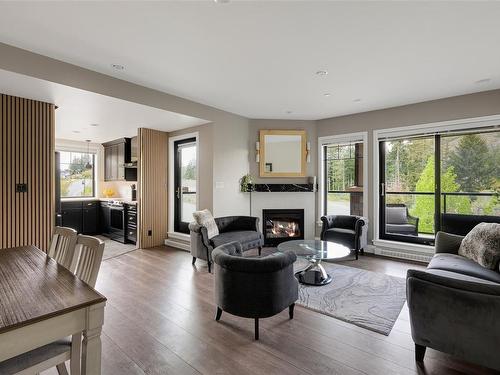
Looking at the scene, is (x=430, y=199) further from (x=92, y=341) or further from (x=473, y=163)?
(x=92, y=341)

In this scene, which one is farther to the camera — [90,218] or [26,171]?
[90,218]

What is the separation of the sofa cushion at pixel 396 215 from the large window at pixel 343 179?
46cm

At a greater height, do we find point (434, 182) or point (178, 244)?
point (434, 182)

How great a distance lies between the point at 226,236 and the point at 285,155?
7.31 ft

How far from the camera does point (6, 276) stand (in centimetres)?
148

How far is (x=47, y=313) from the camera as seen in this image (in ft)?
3.58

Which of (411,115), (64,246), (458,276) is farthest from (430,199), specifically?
(64,246)

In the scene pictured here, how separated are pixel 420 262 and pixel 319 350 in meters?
3.16

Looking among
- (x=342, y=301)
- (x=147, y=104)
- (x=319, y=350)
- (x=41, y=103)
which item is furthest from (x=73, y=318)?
(x=41, y=103)

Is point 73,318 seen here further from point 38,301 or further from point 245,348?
point 245,348

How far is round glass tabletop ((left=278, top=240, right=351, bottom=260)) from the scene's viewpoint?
3114mm

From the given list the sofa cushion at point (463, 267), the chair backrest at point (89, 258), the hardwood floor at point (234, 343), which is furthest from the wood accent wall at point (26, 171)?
the sofa cushion at point (463, 267)

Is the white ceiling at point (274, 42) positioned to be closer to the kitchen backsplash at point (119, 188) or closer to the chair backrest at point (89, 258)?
the chair backrest at point (89, 258)

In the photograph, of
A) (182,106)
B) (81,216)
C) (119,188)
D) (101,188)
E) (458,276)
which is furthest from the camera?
(101,188)
